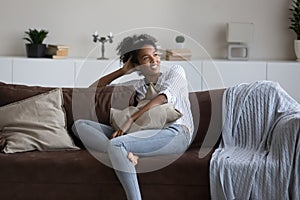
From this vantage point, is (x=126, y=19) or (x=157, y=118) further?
(x=126, y=19)

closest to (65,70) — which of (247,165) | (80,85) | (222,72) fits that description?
(80,85)

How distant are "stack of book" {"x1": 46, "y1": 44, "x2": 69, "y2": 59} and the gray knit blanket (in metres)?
1.98

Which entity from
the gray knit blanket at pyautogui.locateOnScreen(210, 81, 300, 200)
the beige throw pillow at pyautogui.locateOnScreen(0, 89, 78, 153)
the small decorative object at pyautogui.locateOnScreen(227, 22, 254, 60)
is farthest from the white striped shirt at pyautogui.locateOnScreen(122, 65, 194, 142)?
the small decorative object at pyautogui.locateOnScreen(227, 22, 254, 60)

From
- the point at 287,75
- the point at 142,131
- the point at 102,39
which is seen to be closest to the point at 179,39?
the point at 102,39

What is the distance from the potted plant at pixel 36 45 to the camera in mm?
4770

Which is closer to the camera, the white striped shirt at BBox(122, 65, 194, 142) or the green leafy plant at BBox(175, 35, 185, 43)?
the white striped shirt at BBox(122, 65, 194, 142)

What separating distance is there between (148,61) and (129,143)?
1.98ft

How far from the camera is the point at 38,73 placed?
468cm

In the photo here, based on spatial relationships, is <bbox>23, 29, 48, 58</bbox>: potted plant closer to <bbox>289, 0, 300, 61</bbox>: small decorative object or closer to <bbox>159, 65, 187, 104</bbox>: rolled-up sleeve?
<bbox>159, 65, 187, 104</bbox>: rolled-up sleeve

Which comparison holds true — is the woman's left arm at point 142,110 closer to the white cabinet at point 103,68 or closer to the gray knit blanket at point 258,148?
the gray knit blanket at point 258,148

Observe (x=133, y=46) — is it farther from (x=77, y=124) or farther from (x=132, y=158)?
(x=132, y=158)

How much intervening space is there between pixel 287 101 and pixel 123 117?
988 millimetres

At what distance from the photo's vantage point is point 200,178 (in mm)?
2885

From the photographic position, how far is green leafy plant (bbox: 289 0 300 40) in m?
4.86
